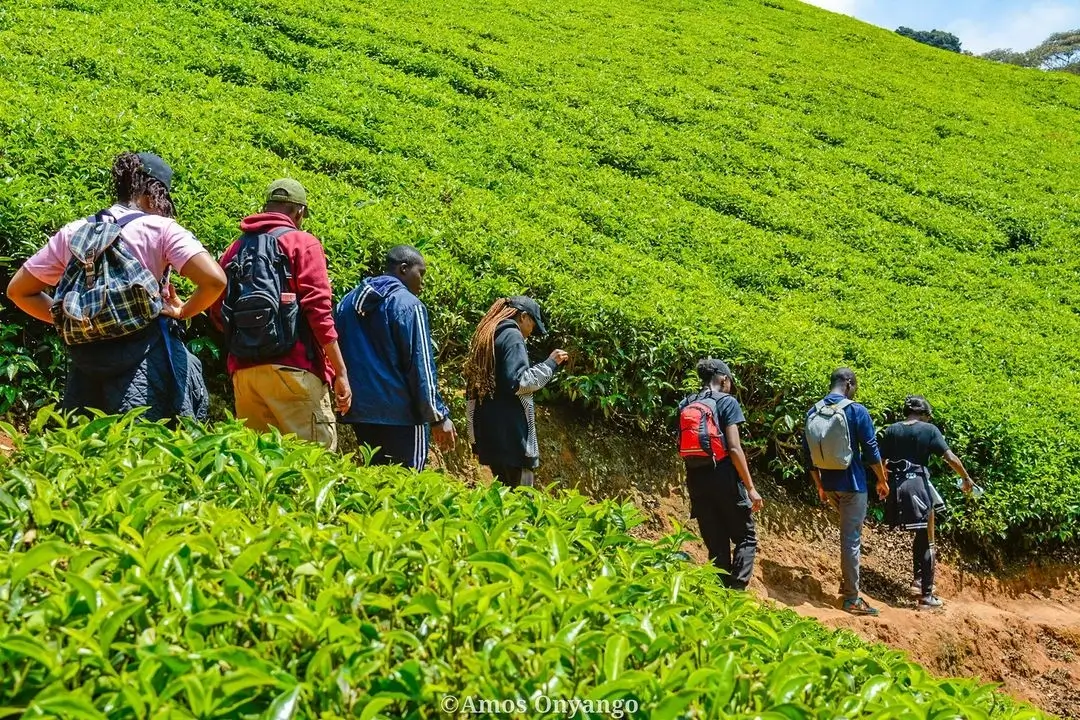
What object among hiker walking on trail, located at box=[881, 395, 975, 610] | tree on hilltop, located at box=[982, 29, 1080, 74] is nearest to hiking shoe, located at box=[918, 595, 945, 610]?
hiker walking on trail, located at box=[881, 395, 975, 610]

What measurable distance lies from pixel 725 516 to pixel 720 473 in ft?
1.11

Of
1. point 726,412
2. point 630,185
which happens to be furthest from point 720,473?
point 630,185

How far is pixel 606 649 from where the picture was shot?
1.97 m

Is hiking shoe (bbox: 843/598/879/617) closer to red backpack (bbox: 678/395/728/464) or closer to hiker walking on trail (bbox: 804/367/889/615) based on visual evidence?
hiker walking on trail (bbox: 804/367/889/615)

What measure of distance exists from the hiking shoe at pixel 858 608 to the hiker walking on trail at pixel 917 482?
26.7 inches

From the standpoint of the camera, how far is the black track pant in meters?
6.25

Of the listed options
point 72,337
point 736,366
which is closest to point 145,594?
point 72,337

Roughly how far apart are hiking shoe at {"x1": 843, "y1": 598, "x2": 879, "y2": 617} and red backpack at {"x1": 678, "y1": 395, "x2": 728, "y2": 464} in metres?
1.90

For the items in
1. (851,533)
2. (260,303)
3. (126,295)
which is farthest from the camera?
(851,533)

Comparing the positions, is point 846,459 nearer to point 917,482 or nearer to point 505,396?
point 917,482

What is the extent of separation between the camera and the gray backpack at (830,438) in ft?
22.5

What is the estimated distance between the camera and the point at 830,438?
6.89 metres

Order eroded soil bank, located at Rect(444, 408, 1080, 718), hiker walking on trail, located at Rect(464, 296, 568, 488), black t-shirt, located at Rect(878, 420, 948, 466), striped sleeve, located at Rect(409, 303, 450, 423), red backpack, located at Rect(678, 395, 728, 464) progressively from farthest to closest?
1. black t-shirt, located at Rect(878, 420, 948, 466)
2. eroded soil bank, located at Rect(444, 408, 1080, 718)
3. red backpack, located at Rect(678, 395, 728, 464)
4. hiker walking on trail, located at Rect(464, 296, 568, 488)
5. striped sleeve, located at Rect(409, 303, 450, 423)

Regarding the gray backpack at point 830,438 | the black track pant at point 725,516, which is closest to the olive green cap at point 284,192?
the black track pant at point 725,516
